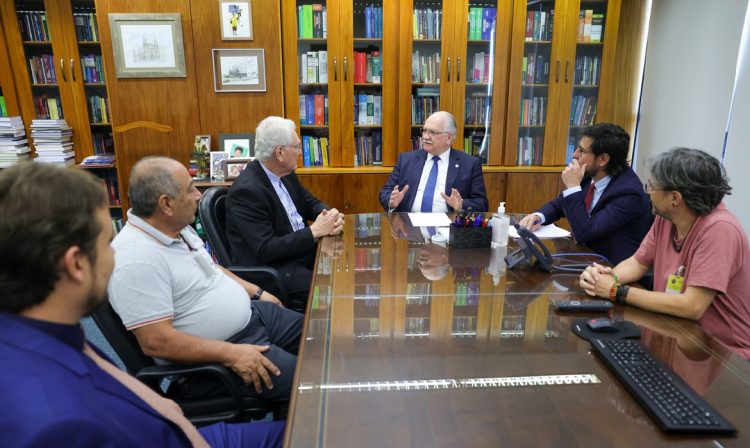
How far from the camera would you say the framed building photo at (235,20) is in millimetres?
3508

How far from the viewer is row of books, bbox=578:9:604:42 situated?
376 cm

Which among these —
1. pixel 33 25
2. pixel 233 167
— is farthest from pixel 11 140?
pixel 233 167

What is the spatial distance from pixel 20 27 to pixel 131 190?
3420mm

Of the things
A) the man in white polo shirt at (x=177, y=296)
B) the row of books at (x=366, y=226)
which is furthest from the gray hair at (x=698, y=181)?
the man in white polo shirt at (x=177, y=296)

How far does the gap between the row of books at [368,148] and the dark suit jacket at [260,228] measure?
5.45 ft

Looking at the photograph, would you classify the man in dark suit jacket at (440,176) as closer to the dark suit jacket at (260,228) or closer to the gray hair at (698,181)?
the dark suit jacket at (260,228)

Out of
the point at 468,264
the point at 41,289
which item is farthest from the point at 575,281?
the point at 41,289

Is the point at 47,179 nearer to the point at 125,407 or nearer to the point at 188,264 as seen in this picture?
the point at 125,407

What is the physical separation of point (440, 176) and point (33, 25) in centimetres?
350

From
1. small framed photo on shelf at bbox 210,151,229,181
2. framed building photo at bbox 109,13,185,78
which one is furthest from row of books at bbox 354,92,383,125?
framed building photo at bbox 109,13,185,78

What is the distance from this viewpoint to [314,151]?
3.93 m

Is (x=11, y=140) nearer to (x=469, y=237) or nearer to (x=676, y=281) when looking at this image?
(x=469, y=237)

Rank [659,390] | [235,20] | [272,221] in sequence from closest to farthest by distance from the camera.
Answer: [659,390] → [272,221] → [235,20]

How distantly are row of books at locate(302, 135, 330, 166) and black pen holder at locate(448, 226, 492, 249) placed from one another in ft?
6.88
